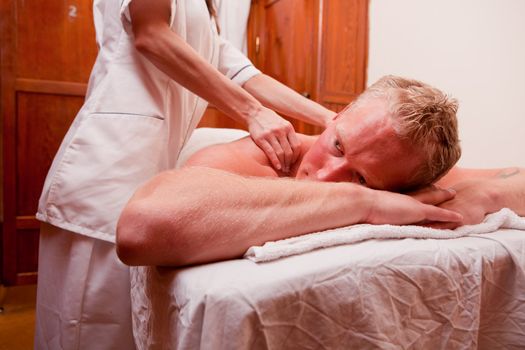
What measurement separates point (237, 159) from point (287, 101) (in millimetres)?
441

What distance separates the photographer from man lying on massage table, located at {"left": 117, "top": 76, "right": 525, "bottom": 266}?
1.75 feet

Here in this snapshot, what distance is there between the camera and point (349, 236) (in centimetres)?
63

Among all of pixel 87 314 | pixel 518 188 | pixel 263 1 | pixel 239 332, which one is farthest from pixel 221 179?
pixel 263 1

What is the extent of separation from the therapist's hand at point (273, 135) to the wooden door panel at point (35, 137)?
6.50 ft

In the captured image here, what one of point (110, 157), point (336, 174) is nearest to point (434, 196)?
point (336, 174)

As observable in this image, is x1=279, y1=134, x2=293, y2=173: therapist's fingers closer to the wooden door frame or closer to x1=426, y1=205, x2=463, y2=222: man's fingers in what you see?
x1=426, y1=205, x2=463, y2=222: man's fingers

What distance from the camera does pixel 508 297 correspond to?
70 centimetres

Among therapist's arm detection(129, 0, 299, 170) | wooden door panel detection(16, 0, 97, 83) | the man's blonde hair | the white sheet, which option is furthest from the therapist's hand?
wooden door panel detection(16, 0, 97, 83)

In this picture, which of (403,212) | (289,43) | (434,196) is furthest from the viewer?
(289,43)

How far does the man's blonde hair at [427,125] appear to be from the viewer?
84 cm

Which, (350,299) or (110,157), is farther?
(110,157)

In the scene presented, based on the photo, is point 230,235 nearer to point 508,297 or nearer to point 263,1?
point 508,297

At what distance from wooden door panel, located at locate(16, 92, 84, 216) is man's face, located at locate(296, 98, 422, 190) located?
2175 millimetres

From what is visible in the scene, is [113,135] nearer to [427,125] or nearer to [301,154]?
[301,154]
